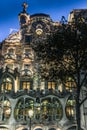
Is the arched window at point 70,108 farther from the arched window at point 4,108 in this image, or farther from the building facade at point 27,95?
the arched window at point 4,108

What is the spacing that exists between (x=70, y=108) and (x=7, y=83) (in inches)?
456

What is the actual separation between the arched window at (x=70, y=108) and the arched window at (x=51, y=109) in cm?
118

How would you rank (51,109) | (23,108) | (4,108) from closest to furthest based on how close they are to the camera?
(4,108)
(23,108)
(51,109)

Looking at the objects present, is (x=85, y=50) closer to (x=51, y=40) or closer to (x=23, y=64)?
(x=51, y=40)

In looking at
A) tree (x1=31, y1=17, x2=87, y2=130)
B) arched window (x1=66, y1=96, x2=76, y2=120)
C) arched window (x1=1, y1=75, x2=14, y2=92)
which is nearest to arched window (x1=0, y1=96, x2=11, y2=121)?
arched window (x1=1, y1=75, x2=14, y2=92)

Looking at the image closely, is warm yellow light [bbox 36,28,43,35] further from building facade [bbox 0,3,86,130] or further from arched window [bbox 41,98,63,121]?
arched window [bbox 41,98,63,121]

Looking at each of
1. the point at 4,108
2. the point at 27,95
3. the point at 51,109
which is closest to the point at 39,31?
the point at 27,95

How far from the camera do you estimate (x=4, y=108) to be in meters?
48.8

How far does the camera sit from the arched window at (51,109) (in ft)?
160

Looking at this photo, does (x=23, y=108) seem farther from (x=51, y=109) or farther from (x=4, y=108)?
(x=51, y=109)

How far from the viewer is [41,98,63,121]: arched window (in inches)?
1921

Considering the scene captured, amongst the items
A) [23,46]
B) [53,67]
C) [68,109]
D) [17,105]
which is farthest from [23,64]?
[53,67]

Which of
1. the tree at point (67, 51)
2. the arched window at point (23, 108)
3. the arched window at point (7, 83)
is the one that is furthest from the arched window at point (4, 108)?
the tree at point (67, 51)

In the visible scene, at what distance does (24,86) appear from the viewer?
51.5 metres
